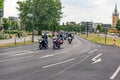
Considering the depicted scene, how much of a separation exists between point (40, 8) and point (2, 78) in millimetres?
87597

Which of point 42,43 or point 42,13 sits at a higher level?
point 42,13

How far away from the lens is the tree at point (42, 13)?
99.6m

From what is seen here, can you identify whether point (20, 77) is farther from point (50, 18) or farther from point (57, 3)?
point (57, 3)

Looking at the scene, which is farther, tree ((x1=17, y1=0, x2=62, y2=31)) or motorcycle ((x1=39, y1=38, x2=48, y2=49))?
tree ((x1=17, y1=0, x2=62, y2=31))

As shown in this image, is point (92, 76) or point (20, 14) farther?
point (20, 14)

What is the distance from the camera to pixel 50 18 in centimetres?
10206

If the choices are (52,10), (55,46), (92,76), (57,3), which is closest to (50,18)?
(52,10)

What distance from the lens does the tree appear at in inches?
3923

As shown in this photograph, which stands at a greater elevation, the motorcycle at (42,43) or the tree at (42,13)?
the tree at (42,13)

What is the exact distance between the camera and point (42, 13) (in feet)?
325

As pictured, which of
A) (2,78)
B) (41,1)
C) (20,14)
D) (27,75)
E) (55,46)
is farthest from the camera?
(20,14)

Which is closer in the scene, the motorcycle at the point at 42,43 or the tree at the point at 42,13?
the motorcycle at the point at 42,43

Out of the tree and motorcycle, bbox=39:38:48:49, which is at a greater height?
the tree

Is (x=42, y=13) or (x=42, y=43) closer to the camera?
(x=42, y=43)
